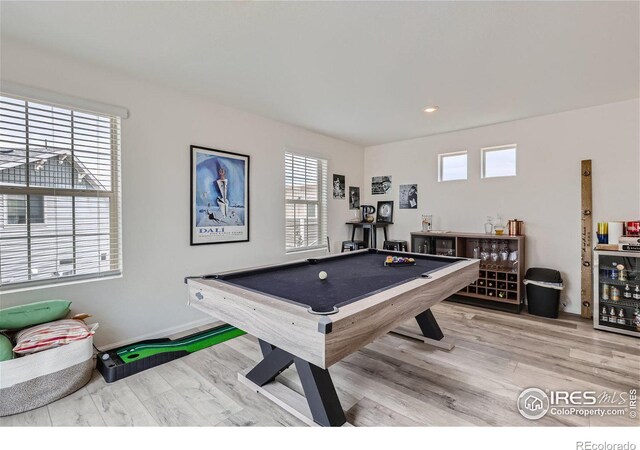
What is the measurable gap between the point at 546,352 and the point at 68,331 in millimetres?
3790

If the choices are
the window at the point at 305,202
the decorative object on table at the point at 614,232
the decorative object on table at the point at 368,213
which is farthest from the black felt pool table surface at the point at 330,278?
the decorative object on table at the point at 368,213

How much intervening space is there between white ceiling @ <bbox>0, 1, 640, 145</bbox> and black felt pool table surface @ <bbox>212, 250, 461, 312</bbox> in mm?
1665

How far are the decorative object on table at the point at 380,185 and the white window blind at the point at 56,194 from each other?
3872 mm

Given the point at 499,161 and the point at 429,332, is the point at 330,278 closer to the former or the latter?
the point at 429,332

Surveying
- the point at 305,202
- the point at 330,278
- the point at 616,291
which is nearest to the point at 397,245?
the point at 305,202

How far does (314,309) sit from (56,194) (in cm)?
239

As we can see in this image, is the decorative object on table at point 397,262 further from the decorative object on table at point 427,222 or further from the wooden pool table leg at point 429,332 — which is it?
the decorative object on table at point 427,222

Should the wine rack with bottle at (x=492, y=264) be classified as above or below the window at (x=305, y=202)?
below

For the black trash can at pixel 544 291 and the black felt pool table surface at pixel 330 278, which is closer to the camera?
the black felt pool table surface at pixel 330 278

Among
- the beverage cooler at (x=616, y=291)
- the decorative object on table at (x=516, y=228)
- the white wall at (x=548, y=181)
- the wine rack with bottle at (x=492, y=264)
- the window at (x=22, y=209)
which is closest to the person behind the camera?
the window at (x=22, y=209)

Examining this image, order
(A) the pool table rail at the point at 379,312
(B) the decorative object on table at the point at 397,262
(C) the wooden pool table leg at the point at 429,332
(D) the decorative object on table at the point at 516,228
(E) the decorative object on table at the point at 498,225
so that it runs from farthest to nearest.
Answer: (E) the decorative object on table at the point at 498,225
(D) the decorative object on table at the point at 516,228
(C) the wooden pool table leg at the point at 429,332
(B) the decorative object on table at the point at 397,262
(A) the pool table rail at the point at 379,312

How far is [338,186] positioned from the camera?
16.5ft

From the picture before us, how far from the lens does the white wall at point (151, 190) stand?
8.01 ft

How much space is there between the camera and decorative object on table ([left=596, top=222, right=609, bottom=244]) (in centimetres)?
331
